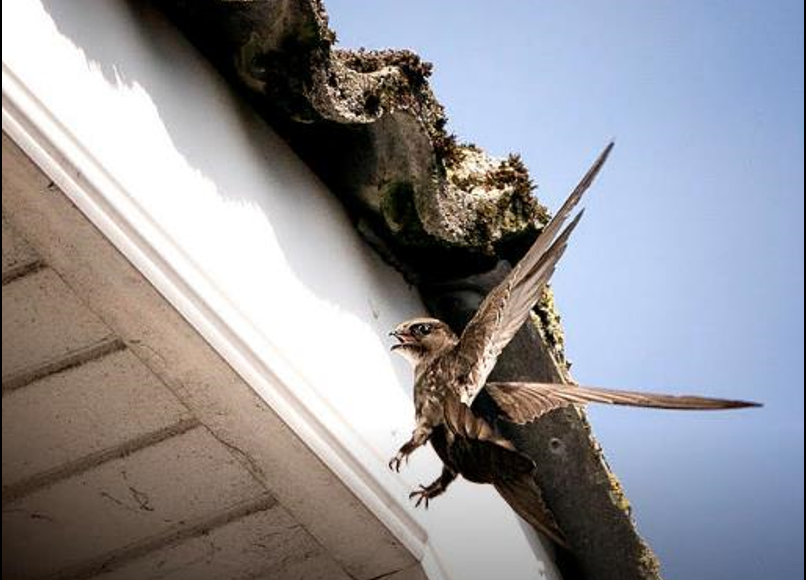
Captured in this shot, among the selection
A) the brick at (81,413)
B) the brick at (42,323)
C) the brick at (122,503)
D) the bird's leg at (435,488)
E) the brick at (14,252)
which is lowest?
the bird's leg at (435,488)

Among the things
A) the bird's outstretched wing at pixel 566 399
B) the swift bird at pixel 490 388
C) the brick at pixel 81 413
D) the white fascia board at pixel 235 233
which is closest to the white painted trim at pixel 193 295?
the white fascia board at pixel 235 233

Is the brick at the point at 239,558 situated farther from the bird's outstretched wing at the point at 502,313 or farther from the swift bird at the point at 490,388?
the bird's outstretched wing at the point at 502,313

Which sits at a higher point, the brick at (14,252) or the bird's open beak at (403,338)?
the brick at (14,252)

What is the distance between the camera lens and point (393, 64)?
Answer: 104 inches

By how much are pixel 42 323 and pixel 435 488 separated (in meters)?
0.93

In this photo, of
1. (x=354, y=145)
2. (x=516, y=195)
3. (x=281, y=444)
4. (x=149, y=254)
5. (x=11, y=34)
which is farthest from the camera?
(x=516, y=195)

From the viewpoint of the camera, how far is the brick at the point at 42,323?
2.00 m

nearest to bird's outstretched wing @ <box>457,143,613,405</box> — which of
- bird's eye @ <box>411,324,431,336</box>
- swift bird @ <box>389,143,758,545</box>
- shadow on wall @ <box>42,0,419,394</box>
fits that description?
swift bird @ <box>389,143,758,545</box>

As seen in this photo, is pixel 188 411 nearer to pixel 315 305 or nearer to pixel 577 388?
pixel 315 305

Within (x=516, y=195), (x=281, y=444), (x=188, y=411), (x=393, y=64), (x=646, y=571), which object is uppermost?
(x=393, y=64)

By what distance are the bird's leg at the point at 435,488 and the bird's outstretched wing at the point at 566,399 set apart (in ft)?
0.91

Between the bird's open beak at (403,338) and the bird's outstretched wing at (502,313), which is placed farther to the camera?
the bird's open beak at (403,338)

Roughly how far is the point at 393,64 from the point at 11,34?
3.61 feet

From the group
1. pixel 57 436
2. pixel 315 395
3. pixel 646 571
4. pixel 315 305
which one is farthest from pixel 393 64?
pixel 646 571
